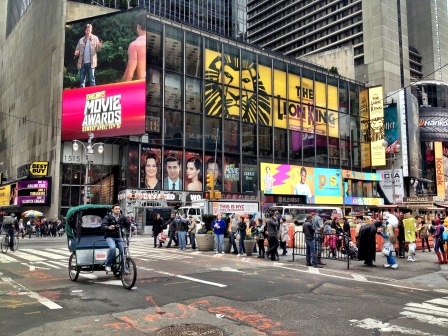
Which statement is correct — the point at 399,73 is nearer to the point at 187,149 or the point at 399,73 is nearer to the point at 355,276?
the point at 187,149

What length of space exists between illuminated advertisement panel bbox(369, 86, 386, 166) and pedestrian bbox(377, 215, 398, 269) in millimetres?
50579

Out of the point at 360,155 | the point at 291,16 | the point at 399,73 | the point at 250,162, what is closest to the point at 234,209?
the point at 250,162

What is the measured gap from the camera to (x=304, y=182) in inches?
2133

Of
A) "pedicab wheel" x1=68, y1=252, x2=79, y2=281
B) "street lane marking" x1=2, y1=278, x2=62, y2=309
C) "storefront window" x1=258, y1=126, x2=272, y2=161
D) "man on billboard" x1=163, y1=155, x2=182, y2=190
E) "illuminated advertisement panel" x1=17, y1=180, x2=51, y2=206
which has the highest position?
"storefront window" x1=258, y1=126, x2=272, y2=161

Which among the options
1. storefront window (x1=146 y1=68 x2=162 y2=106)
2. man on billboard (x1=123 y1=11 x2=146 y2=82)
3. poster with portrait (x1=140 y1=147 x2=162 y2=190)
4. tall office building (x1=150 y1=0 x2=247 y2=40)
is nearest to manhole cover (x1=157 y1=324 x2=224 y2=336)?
poster with portrait (x1=140 y1=147 x2=162 y2=190)

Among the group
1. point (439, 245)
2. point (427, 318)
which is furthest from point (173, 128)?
point (427, 318)

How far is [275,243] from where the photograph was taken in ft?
50.5

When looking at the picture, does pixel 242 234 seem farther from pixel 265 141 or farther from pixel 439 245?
pixel 265 141

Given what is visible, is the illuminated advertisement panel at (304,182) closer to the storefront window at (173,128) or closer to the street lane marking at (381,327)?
the storefront window at (173,128)

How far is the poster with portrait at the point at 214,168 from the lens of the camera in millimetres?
46406

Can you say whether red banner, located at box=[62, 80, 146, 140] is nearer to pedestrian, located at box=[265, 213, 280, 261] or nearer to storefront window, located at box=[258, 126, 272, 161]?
storefront window, located at box=[258, 126, 272, 161]

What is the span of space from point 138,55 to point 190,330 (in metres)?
39.2

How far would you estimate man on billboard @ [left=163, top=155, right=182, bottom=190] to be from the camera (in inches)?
1696

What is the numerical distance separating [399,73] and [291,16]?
4216cm
